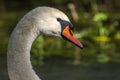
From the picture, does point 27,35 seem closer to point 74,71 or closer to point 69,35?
point 69,35

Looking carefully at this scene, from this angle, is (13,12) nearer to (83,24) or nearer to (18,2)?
(18,2)

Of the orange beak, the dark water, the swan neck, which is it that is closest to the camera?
the swan neck

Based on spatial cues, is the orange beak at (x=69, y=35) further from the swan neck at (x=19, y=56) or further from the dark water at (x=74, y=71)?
the dark water at (x=74, y=71)

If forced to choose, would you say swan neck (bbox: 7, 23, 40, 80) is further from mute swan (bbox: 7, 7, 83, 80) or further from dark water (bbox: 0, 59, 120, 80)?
dark water (bbox: 0, 59, 120, 80)

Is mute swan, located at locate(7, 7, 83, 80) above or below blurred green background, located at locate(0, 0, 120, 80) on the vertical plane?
above

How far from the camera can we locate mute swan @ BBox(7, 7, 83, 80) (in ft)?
13.4

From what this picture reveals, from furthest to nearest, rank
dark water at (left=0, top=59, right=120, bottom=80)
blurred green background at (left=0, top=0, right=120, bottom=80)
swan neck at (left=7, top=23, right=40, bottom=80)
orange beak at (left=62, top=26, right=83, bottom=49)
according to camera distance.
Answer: blurred green background at (left=0, top=0, right=120, bottom=80)
dark water at (left=0, top=59, right=120, bottom=80)
orange beak at (left=62, top=26, right=83, bottom=49)
swan neck at (left=7, top=23, right=40, bottom=80)

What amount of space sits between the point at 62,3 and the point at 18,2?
1347mm

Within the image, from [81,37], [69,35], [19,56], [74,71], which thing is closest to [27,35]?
[19,56]

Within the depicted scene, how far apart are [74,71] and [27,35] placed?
12.5 ft

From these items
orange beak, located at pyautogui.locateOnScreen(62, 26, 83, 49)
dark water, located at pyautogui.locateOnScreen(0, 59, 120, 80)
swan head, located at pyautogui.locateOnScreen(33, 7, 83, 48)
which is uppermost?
swan head, located at pyautogui.locateOnScreen(33, 7, 83, 48)

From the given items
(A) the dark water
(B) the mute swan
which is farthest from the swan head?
(A) the dark water

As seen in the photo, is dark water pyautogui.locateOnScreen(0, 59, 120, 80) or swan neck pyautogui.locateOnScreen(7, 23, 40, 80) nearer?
swan neck pyautogui.locateOnScreen(7, 23, 40, 80)

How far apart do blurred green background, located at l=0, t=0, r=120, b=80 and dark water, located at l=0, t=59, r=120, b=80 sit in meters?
0.04
